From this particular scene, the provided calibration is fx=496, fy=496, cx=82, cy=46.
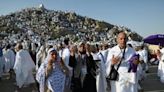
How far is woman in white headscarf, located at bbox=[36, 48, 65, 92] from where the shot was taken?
10047 millimetres

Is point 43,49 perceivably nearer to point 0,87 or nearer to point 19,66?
point 19,66

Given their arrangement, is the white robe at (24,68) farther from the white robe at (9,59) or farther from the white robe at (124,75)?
the white robe at (124,75)

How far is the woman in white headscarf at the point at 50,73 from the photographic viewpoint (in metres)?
10.0

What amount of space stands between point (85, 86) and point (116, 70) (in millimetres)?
2652

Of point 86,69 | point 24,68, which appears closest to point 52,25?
point 24,68

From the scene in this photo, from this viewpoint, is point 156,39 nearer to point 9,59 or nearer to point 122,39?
point 9,59

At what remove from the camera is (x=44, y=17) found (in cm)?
7562

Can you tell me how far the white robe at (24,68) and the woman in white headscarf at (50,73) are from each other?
8.17m

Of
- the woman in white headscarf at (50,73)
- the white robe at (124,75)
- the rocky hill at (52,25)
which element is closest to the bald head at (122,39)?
the white robe at (124,75)

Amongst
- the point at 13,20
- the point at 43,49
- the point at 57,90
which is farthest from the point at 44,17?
the point at 57,90

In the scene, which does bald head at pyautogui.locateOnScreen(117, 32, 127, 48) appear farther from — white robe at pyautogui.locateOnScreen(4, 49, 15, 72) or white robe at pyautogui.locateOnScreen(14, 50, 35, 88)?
white robe at pyautogui.locateOnScreen(4, 49, 15, 72)

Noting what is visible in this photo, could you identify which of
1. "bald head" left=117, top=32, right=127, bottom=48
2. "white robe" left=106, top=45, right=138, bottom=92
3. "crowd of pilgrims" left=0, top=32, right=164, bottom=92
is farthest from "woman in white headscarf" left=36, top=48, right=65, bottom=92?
"bald head" left=117, top=32, right=127, bottom=48

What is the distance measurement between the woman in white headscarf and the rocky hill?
163 feet

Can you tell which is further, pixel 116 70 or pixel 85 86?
pixel 85 86
